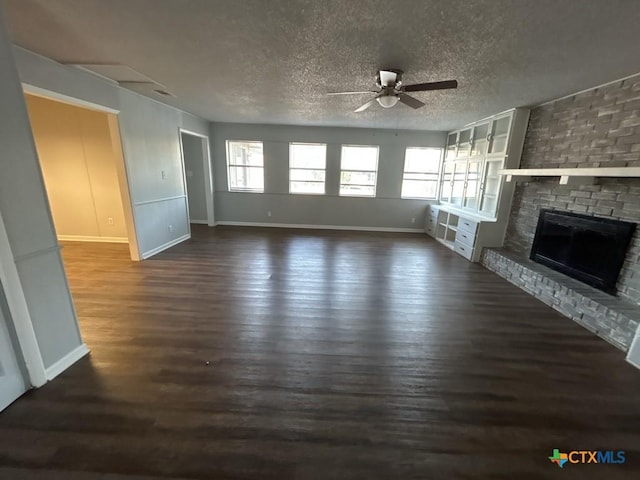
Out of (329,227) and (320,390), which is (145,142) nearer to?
(329,227)

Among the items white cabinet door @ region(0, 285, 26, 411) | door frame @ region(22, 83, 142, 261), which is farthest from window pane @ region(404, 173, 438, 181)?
white cabinet door @ region(0, 285, 26, 411)

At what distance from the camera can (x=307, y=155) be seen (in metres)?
6.81

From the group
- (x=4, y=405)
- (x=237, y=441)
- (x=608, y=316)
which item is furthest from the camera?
(x=608, y=316)

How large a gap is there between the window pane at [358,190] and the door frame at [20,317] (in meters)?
6.06

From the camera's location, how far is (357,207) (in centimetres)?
701

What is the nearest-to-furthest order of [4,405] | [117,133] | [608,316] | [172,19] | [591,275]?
[4,405] < [172,19] < [608,316] < [591,275] < [117,133]

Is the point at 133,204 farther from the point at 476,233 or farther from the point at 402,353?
the point at 476,233

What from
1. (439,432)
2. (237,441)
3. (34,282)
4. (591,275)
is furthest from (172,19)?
(591,275)

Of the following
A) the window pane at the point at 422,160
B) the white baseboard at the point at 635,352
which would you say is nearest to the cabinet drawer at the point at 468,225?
the window pane at the point at 422,160

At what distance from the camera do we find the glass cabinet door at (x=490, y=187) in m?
4.59

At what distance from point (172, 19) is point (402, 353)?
3.24 m

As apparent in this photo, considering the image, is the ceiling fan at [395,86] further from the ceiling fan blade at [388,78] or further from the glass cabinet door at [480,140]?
the glass cabinet door at [480,140]

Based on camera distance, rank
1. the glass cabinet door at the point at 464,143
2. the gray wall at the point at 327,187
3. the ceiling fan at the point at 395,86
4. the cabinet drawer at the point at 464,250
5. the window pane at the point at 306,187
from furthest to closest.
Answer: the window pane at the point at 306,187
the gray wall at the point at 327,187
the glass cabinet door at the point at 464,143
the cabinet drawer at the point at 464,250
the ceiling fan at the point at 395,86

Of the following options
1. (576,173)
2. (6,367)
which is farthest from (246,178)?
(576,173)
